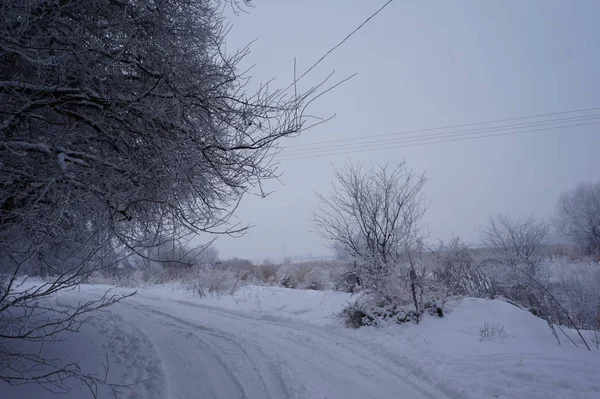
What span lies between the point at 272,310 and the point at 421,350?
5.43 metres

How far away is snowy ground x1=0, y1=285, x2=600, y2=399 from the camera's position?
156 inches

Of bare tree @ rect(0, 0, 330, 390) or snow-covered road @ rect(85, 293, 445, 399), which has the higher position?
bare tree @ rect(0, 0, 330, 390)

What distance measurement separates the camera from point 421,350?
5.54m

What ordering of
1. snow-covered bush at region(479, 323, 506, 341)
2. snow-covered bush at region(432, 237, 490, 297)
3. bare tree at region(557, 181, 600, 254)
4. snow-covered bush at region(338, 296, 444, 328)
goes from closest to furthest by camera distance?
snow-covered bush at region(479, 323, 506, 341)
snow-covered bush at region(338, 296, 444, 328)
snow-covered bush at region(432, 237, 490, 297)
bare tree at region(557, 181, 600, 254)

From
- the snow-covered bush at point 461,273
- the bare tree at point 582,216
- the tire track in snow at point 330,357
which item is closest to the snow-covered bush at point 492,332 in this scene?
the tire track in snow at point 330,357

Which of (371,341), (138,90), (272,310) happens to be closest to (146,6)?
(138,90)

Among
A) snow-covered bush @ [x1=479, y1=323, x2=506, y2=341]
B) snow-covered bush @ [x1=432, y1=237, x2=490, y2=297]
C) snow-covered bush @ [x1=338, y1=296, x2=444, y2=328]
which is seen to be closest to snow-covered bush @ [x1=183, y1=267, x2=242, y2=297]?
snow-covered bush @ [x1=338, y1=296, x2=444, y2=328]

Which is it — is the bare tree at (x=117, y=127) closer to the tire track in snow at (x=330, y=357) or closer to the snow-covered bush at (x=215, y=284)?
the tire track in snow at (x=330, y=357)

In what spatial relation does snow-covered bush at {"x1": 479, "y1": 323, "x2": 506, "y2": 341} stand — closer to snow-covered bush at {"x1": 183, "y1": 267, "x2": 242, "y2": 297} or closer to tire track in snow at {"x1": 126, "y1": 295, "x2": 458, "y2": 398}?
tire track in snow at {"x1": 126, "y1": 295, "x2": 458, "y2": 398}

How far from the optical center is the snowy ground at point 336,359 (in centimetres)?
397

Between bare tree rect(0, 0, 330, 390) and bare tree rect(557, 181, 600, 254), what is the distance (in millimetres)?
37688

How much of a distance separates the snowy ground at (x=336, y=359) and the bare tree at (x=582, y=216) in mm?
33419

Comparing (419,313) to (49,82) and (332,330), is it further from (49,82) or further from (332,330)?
(49,82)

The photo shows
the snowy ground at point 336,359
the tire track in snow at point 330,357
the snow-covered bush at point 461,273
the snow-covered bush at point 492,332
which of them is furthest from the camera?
the snow-covered bush at point 461,273
